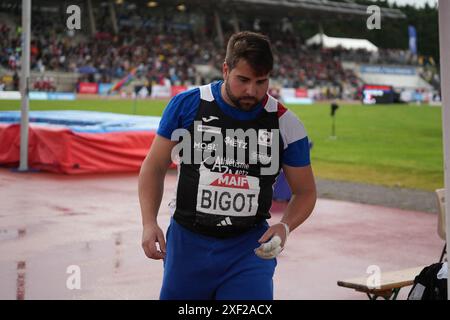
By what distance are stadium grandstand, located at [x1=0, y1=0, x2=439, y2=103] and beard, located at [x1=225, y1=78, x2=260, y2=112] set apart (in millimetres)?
33038

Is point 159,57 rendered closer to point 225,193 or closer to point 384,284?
point 384,284

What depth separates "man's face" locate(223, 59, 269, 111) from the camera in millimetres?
3076

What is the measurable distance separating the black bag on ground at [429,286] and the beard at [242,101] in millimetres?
1957

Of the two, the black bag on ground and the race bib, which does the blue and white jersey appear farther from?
the black bag on ground

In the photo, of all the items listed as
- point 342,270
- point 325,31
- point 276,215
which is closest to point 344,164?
point 276,215

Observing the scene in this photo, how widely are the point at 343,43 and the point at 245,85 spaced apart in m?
72.3

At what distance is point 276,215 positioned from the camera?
34.7 feet

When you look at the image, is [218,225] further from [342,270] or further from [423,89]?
[423,89]

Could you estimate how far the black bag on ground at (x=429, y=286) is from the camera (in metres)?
4.42

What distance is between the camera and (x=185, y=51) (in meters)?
56.7

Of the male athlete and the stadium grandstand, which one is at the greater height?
the stadium grandstand

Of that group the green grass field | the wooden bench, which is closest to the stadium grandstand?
the green grass field

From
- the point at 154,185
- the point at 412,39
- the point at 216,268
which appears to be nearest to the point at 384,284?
the point at 216,268

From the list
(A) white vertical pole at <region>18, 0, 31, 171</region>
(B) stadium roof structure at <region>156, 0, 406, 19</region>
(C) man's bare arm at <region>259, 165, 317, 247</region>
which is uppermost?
(B) stadium roof structure at <region>156, 0, 406, 19</region>
